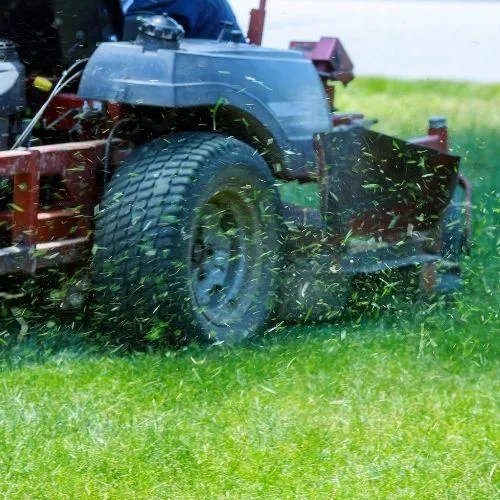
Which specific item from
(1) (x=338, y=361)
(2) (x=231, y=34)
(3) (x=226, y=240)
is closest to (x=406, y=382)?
(1) (x=338, y=361)

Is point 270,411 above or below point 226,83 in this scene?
below

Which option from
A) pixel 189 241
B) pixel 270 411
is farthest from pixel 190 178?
pixel 270 411

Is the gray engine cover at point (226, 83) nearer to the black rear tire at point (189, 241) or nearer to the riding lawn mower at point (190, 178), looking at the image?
the riding lawn mower at point (190, 178)

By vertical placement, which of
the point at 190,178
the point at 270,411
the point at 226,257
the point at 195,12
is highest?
the point at 195,12

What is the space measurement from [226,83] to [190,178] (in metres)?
0.45

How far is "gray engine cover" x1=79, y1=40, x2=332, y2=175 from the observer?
4.32 metres

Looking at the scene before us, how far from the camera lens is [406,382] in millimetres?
4062

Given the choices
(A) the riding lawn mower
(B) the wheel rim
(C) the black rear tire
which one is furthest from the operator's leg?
(B) the wheel rim

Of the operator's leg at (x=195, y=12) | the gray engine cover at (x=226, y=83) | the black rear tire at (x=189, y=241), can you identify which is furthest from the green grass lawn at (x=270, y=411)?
the operator's leg at (x=195, y=12)

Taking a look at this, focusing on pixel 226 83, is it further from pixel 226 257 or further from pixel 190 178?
pixel 226 257

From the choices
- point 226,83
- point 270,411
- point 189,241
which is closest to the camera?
point 270,411

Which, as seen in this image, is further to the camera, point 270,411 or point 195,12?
point 195,12

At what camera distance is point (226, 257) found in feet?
14.9

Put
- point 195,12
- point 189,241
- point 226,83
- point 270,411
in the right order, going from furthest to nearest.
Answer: point 195,12 < point 226,83 < point 189,241 < point 270,411
